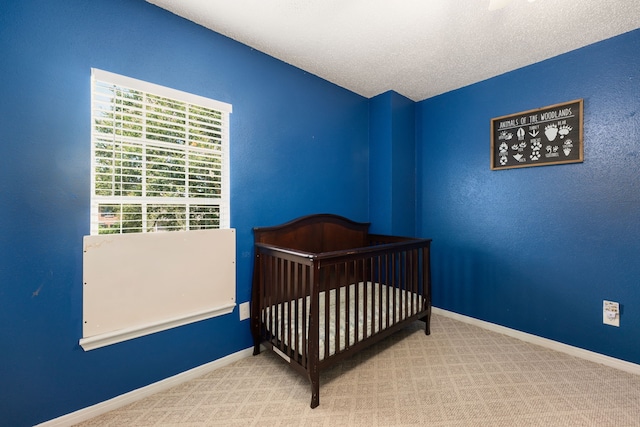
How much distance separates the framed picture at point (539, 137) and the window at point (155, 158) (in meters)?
2.33

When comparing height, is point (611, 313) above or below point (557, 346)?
above

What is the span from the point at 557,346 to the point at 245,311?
245 centimetres

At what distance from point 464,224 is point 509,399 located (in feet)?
4.98

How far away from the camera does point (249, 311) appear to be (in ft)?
6.64

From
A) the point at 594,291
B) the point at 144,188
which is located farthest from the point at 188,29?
the point at 594,291

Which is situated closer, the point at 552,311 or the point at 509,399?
the point at 509,399

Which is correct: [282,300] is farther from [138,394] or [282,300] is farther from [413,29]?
[413,29]

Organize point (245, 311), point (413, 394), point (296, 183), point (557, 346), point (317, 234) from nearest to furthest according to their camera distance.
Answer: point (413, 394), point (245, 311), point (557, 346), point (296, 183), point (317, 234)

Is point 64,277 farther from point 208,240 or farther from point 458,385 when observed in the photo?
point 458,385

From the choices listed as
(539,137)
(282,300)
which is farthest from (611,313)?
(282,300)

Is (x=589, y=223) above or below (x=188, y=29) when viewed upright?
below

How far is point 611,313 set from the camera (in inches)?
74.9

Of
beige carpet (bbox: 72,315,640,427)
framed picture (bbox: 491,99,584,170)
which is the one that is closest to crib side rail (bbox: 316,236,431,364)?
beige carpet (bbox: 72,315,640,427)

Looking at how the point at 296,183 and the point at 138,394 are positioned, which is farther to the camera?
the point at 296,183
